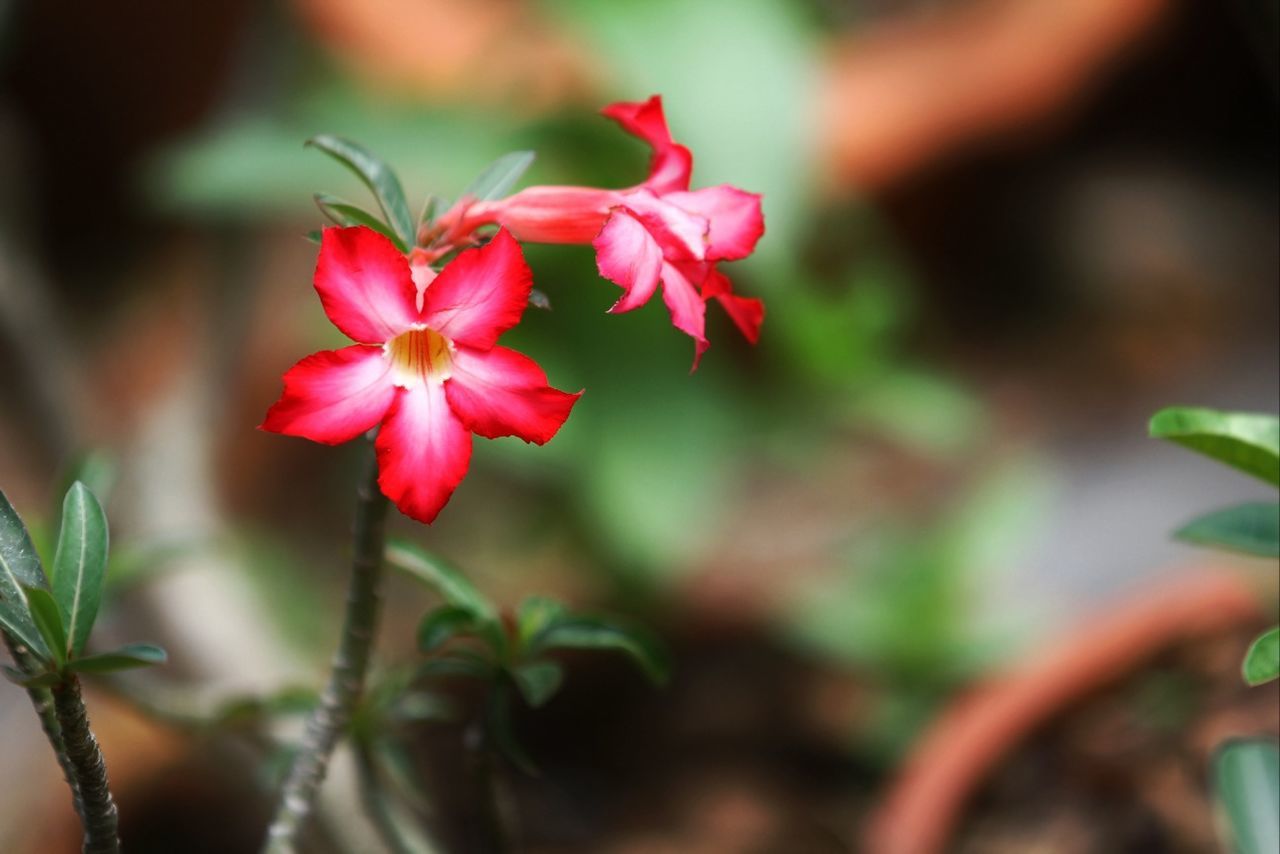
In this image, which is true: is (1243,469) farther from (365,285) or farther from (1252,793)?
(365,285)

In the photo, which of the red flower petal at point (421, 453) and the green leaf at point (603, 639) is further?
the green leaf at point (603, 639)

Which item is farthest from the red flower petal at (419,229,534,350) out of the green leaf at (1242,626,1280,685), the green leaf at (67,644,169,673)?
the green leaf at (1242,626,1280,685)

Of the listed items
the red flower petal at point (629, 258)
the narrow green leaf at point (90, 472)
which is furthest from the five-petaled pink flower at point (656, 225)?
the narrow green leaf at point (90, 472)

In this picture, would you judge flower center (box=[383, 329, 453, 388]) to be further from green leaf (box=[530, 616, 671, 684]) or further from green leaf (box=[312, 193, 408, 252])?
green leaf (box=[530, 616, 671, 684])

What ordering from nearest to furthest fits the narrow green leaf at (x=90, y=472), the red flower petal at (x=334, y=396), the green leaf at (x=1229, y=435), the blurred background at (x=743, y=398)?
the red flower petal at (x=334, y=396)
the green leaf at (x=1229, y=435)
the narrow green leaf at (x=90, y=472)
the blurred background at (x=743, y=398)

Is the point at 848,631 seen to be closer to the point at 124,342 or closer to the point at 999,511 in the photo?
the point at 999,511

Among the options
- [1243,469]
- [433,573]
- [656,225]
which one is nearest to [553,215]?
[656,225]

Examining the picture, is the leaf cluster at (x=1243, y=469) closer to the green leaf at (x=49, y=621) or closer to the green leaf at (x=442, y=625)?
the green leaf at (x=442, y=625)
